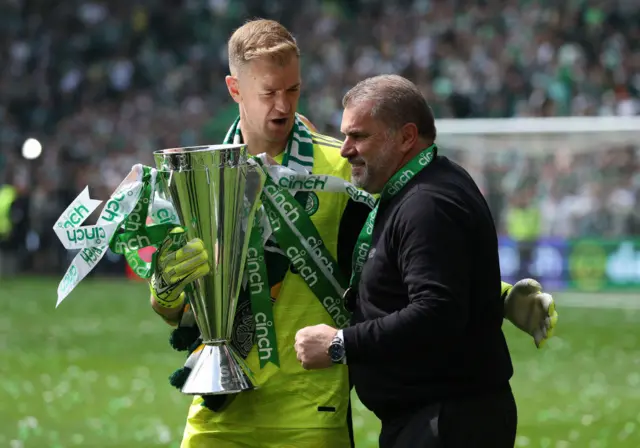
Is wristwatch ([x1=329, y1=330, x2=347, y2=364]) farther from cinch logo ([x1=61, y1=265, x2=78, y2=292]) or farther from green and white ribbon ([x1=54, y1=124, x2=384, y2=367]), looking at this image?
cinch logo ([x1=61, y1=265, x2=78, y2=292])

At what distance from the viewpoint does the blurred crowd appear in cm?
2103

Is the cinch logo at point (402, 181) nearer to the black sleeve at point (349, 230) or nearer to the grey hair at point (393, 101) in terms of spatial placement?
the grey hair at point (393, 101)

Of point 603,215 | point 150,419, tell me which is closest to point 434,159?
point 150,419

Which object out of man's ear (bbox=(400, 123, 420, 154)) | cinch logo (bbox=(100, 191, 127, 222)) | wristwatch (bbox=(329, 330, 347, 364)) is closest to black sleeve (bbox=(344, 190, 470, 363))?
wristwatch (bbox=(329, 330, 347, 364))

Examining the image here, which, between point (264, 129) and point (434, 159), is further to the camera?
point (264, 129)

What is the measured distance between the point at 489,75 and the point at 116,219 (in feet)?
71.0

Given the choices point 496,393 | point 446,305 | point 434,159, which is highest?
point 434,159

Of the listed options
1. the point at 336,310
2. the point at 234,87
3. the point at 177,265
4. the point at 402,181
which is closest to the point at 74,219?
the point at 177,265

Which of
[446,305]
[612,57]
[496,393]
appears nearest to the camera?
Answer: [446,305]

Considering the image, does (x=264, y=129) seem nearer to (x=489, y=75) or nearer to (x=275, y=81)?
(x=275, y=81)

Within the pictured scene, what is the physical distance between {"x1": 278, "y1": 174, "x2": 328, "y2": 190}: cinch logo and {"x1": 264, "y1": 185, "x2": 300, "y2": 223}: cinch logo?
1.3 inches

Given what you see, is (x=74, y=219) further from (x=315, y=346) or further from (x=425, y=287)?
(x=425, y=287)

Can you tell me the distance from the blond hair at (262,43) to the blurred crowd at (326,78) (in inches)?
635

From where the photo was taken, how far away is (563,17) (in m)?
26.5
